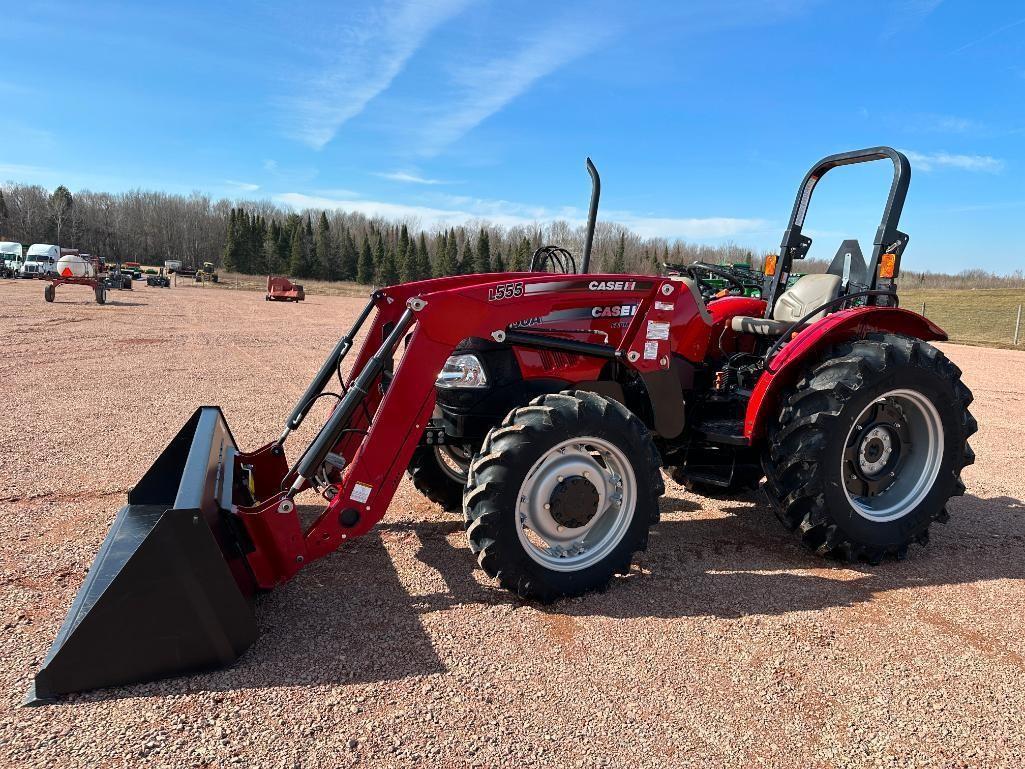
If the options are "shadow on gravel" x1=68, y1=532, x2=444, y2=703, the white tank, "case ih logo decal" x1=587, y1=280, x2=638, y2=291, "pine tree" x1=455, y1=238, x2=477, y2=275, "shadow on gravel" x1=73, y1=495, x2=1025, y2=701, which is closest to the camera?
"shadow on gravel" x1=68, y1=532, x2=444, y2=703

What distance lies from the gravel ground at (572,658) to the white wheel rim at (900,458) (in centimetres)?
39

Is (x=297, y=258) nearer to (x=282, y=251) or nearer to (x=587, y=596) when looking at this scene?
(x=282, y=251)

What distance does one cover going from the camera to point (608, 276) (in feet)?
13.7

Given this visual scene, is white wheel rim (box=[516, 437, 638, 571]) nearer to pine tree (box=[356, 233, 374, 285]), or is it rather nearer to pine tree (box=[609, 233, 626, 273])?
pine tree (box=[609, 233, 626, 273])

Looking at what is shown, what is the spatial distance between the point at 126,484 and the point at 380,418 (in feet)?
9.59

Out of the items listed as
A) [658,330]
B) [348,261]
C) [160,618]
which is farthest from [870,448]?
[348,261]

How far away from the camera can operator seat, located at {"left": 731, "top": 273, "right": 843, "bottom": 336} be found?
4.86 metres

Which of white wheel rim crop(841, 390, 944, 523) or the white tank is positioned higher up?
white wheel rim crop(841, 390, 944, 523)

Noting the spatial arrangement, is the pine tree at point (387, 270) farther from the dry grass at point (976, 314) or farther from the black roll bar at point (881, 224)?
the black roll bar at point (881, 224)

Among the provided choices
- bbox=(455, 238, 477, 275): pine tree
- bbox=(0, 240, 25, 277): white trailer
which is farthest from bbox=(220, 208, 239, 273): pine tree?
bbox=(0, 240, 25, 277): white trailer

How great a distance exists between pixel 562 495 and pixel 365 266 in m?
77.7

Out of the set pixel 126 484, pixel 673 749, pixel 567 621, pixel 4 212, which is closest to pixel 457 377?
pixel 567 621

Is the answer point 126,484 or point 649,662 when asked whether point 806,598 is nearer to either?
point 649,662

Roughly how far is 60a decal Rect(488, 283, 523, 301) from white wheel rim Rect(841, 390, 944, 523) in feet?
7.66
